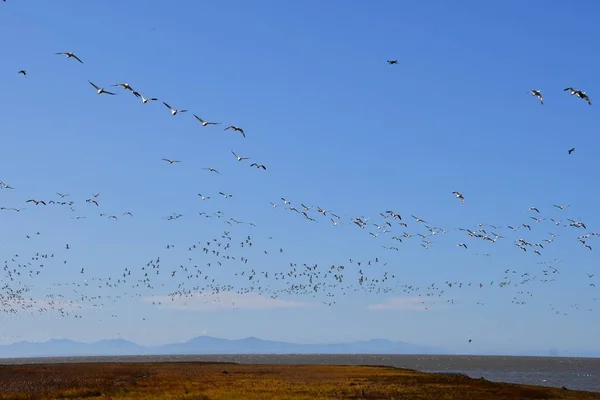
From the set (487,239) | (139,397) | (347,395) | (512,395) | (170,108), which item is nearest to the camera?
(170,108)

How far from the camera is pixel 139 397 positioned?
47750 millimetres

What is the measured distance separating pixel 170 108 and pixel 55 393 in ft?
83.7

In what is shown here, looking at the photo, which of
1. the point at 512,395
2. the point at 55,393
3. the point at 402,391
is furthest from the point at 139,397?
the point at 512,395

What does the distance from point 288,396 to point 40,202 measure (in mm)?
28124

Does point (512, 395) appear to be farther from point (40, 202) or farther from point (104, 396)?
A: point (40, 202)

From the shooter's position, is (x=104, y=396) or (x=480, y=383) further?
(x=480, y=383)

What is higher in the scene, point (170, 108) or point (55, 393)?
point (170, 108)

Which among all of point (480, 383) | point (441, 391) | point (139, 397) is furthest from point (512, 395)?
point (139, 397)

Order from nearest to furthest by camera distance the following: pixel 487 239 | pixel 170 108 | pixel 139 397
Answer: pixel 170 108 → pixel 139 397 → pixel 487 239

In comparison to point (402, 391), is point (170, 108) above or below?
above

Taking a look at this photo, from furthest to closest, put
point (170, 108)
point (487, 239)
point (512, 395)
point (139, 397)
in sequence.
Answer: point (487, 239), point (512, 395), point (139, 397), point (170, 108)

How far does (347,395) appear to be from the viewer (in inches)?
2015

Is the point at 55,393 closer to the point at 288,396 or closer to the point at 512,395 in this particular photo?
the point at 288,396

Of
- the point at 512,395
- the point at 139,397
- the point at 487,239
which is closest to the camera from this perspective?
the point at 139,397
